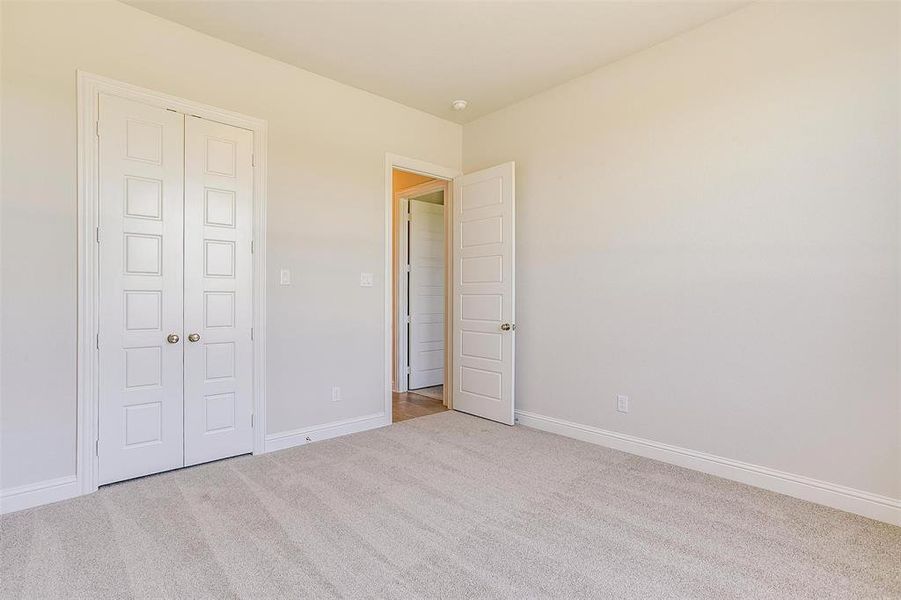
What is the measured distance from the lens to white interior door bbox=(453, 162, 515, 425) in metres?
3.89

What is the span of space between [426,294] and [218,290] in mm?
2762

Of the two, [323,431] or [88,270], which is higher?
[88,270]

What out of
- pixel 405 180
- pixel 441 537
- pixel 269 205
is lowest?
pixel 441 537

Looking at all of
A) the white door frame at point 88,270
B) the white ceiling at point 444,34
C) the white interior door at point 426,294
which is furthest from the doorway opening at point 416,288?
the white door frame at point 88,270

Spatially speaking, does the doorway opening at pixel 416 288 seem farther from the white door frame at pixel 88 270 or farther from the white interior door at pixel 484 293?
the white door frame at pixel 88 270

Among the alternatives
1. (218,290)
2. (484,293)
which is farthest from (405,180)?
(218,290)

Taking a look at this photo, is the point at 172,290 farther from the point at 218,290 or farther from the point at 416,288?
the point at 416,288

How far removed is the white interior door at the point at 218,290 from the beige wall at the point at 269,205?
0.60 feet

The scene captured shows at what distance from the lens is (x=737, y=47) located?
2676mm

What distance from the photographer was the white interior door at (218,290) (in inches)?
112

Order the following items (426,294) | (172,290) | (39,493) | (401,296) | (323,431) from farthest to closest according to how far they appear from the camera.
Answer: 1. (426,294)
2. (401,296)
3. (323,431)
4. (172,290)
5. (39,493)

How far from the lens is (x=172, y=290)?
277cm

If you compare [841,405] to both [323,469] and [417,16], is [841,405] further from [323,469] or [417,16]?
[417,16]

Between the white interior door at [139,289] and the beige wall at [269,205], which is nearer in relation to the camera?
the beige wall at [269,205]
